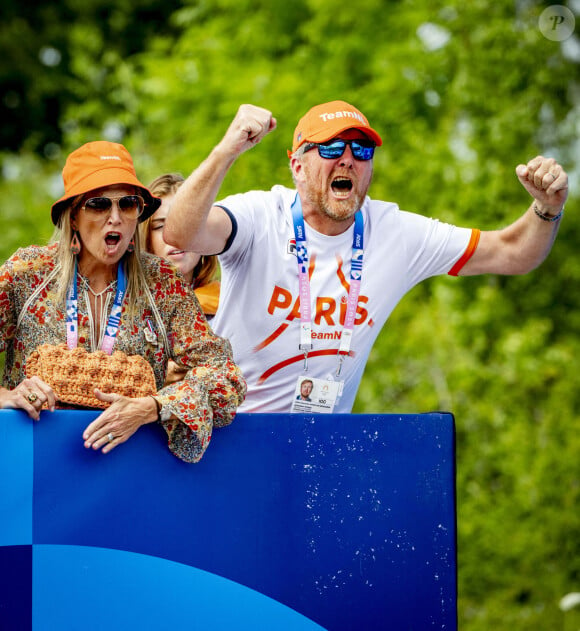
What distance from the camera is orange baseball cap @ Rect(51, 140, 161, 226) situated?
3254 millimetres

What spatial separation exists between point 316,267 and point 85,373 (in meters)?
1.18

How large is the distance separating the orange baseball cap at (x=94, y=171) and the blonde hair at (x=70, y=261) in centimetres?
3

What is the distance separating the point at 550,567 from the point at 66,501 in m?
7.22

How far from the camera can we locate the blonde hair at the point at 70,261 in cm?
328

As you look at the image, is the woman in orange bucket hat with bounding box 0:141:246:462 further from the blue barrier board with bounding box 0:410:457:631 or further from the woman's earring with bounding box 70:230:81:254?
the blue barrier board with bounding box 0:410:457:631

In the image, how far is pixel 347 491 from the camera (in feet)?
10.8

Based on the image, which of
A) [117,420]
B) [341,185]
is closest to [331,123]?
[341,185]

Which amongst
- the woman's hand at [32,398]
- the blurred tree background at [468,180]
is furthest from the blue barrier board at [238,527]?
the blurred tree background at [468,180]

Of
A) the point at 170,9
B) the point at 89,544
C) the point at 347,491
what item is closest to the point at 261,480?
the point at 347,491

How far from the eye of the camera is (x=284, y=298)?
12.9ft

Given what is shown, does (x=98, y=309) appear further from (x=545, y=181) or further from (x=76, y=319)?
(x=545, y=181)

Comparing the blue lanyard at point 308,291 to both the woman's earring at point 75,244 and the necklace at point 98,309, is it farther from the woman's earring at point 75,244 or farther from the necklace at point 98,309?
the woman's earring at point 75,244

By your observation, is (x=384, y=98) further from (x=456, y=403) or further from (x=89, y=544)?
(x=89, y=544)

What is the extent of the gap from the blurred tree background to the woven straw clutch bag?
232 inches
